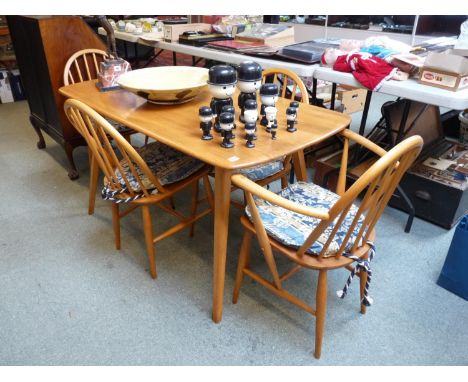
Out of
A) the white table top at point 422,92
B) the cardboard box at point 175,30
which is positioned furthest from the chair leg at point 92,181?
the white table top at point 422,92

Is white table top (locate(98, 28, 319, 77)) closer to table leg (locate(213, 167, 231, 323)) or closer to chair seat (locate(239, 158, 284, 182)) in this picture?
chair seat (locate(239, 158, 284, 182))

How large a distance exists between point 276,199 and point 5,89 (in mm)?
3968

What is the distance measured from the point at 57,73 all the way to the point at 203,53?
2.92ft

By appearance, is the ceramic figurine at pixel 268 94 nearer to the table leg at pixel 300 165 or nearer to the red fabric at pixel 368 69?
the table leg at pixel 300 165

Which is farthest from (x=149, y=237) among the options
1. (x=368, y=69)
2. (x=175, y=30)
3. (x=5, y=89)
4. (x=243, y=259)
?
(x=5, y=89)

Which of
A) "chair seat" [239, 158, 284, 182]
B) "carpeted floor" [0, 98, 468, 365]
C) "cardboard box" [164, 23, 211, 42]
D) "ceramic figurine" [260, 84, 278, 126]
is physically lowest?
"carpeted floor" [0, 98, 468, 365]

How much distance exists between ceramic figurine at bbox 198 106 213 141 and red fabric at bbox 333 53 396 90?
2.87ft

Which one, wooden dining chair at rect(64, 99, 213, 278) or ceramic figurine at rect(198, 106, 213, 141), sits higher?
ceramic figurine at rect(198, 106, 213, 141)

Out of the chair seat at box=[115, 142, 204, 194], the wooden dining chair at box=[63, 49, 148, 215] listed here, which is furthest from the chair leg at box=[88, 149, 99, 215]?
the chair seat at box=[115, 142, 204, 194]

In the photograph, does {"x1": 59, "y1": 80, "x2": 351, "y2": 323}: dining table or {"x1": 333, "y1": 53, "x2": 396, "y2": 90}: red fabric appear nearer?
{"x1": 59, "y1": 80, "x2": 351, "y2": 323}: dining table

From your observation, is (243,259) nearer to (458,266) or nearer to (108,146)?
(108,146)

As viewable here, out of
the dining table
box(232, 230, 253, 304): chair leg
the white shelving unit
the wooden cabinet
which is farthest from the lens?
the white shelving unit

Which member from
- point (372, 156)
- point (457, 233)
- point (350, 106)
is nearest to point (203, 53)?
point (372, 156)

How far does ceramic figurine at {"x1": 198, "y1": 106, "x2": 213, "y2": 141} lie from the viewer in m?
1.18
